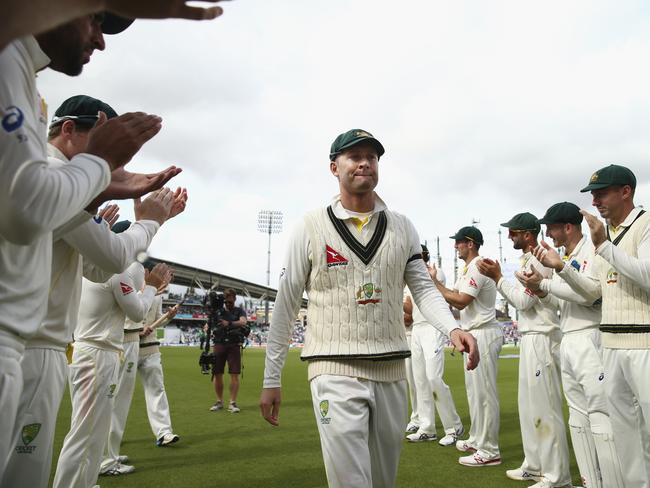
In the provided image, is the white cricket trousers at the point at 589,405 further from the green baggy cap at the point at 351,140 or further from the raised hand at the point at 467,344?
the green baggy cap at the point at 351,140

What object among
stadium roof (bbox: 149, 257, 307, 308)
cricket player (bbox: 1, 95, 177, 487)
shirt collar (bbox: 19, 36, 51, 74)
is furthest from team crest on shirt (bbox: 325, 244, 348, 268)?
stadium roof (bbox: 149, 257, 307, 308)

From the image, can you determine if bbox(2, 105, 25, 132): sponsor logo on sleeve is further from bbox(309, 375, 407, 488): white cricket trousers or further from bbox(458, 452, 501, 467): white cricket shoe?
bbox(458, 452, 501, 467): white cricket shoe

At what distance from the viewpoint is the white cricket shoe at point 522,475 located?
5.66m

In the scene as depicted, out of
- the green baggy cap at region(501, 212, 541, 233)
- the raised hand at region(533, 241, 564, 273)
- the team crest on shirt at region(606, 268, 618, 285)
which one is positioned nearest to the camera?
the team crest on shirt at region(606, 268, 618, 285)

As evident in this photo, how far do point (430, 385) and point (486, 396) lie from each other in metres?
1.55

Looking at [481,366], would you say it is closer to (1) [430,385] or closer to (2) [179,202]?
(1) [430,385]

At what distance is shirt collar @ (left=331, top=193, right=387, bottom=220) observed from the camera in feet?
11.8

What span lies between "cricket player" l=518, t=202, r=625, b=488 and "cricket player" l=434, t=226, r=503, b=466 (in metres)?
1.38

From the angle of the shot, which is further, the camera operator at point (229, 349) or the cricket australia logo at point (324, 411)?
the camera operator at point (229, 349)

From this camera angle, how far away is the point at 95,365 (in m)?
4.70

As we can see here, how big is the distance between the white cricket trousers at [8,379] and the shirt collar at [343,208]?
2.20 meters

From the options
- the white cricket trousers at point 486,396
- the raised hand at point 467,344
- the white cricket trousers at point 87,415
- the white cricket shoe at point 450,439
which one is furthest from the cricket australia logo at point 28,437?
the white cricket shoe at point 450,439

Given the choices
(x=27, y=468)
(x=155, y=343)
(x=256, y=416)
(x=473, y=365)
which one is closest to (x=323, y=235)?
(x=473, y=365)

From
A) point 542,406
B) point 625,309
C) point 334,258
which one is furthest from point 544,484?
point 334,258
